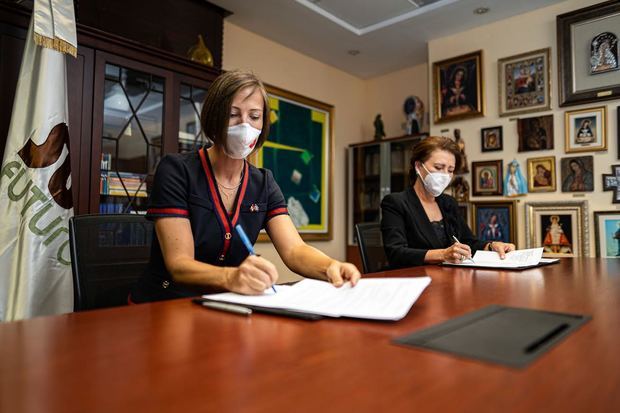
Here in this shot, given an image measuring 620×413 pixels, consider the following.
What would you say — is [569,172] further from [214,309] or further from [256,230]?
[214,309]

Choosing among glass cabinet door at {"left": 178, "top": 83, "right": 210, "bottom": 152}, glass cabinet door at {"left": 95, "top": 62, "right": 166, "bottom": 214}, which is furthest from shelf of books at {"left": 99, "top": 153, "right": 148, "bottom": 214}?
glass cabinet door at {"left": 178, "top": 83, "right": 210, "bottom": 152}

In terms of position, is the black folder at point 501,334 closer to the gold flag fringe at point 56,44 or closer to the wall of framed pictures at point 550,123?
the gold flag fringe at point 56,44

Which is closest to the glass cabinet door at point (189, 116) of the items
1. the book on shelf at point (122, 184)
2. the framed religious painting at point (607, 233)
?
the book on shelf at point (122, 184)

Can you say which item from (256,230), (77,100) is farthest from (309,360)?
(77,100)

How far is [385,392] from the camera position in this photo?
0.41 metres

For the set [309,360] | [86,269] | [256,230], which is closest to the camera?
[309,360]

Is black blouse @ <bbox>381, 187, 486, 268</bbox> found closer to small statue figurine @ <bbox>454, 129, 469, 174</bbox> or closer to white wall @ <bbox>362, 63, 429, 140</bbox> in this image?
small statue figurine @ <bbox>454, 129, 469, 174</bbox>

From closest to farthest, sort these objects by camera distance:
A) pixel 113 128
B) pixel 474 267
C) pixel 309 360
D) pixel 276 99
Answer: pixel 309 360, pixel 474 267, pixel 113 128, pixel 276 99

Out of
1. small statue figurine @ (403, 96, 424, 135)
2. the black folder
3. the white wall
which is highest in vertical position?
the white wall

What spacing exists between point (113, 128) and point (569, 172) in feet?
10.8

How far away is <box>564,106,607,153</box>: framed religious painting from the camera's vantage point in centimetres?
326

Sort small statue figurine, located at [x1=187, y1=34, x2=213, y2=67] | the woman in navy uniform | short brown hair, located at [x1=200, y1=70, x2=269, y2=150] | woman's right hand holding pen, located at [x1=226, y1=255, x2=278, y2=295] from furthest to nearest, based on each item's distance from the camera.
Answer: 1. small statue figurine, located at [x1=187, y1=34, x2=213, y2=67]
2. short brown hair, located at [x1=200, y1=70, x2=269, y2=150]
3. the woman in navy uniform
4. woman's right hand holding pen, located at [x1=226, y1=255, x2=278, y2=295]

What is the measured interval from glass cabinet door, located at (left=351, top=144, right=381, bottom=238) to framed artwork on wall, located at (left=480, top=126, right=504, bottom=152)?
1.13 metres

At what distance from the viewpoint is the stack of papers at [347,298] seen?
0.70 m
